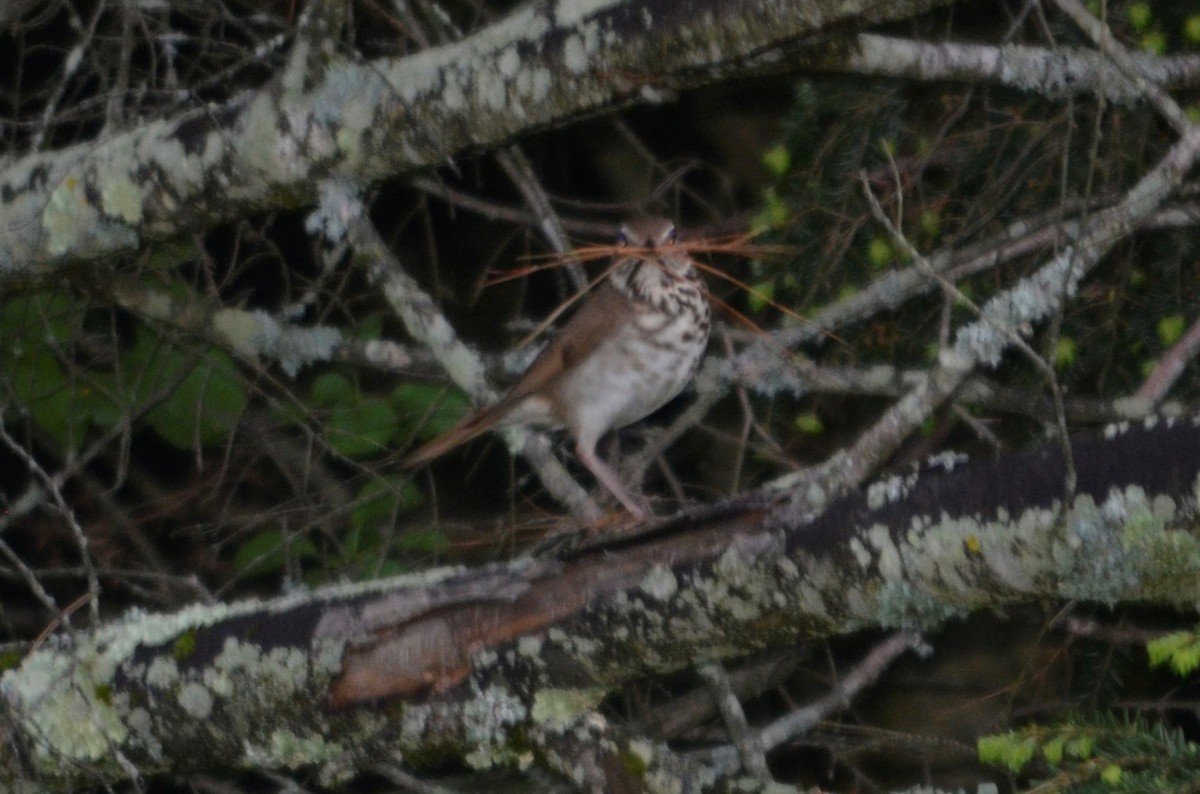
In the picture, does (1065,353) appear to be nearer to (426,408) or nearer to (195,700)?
(426,408)

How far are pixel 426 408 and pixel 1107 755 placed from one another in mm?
1917

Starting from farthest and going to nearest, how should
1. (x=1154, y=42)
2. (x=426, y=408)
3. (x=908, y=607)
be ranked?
1. (x=426, y=408)
2. (x=1154, y=42)
3. (x=908, y=607)

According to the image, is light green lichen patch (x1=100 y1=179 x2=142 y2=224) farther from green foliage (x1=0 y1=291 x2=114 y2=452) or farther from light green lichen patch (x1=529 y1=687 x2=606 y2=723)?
light green lichen patch (x1=529 y1=687 x2=606 y2=723)

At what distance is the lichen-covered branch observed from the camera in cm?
170

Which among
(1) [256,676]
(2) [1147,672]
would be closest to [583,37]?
(1) [256,676]

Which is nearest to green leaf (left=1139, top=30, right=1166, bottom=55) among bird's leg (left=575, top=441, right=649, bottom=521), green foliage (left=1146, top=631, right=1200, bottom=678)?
bird's leg (left=575, top=441, right=649, bottom=521)

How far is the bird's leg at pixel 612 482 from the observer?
2960 mm

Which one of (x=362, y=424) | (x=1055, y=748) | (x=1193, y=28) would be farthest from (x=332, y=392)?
(x=1055, y=748)

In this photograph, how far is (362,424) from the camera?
12.0ft

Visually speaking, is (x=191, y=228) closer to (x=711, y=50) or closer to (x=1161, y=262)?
(x=711, y=50)

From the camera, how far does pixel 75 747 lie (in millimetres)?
2570

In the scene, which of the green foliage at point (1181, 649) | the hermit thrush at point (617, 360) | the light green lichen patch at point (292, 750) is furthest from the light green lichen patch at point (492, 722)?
the hermit thrush at point (617, 360)

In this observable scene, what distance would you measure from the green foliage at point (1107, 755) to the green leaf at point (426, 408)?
5.64 ft

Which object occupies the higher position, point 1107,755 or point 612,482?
point 612,482
